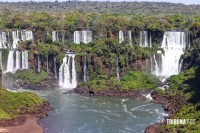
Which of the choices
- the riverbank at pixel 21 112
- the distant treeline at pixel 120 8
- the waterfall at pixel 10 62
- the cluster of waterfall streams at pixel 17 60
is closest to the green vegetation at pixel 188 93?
the riverbank at pixel 21 112

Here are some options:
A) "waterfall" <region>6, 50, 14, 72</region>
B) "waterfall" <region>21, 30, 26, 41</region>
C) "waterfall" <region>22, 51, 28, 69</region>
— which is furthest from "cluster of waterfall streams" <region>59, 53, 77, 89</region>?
"waterfall" <region>21, 30, 26, 41</region>

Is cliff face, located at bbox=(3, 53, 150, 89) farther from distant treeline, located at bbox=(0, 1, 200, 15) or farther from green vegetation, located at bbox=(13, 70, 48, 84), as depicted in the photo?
distant treeline, located at bbox=(0, 1, 200, 15)

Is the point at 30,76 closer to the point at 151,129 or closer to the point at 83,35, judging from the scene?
the point at 83,35

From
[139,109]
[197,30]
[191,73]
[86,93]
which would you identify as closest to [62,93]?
[86,93]

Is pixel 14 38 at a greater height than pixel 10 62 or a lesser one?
greater

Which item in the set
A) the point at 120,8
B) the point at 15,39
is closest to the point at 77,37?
the point at 15,39

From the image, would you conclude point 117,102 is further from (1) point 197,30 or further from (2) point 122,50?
(1) point 197,30
